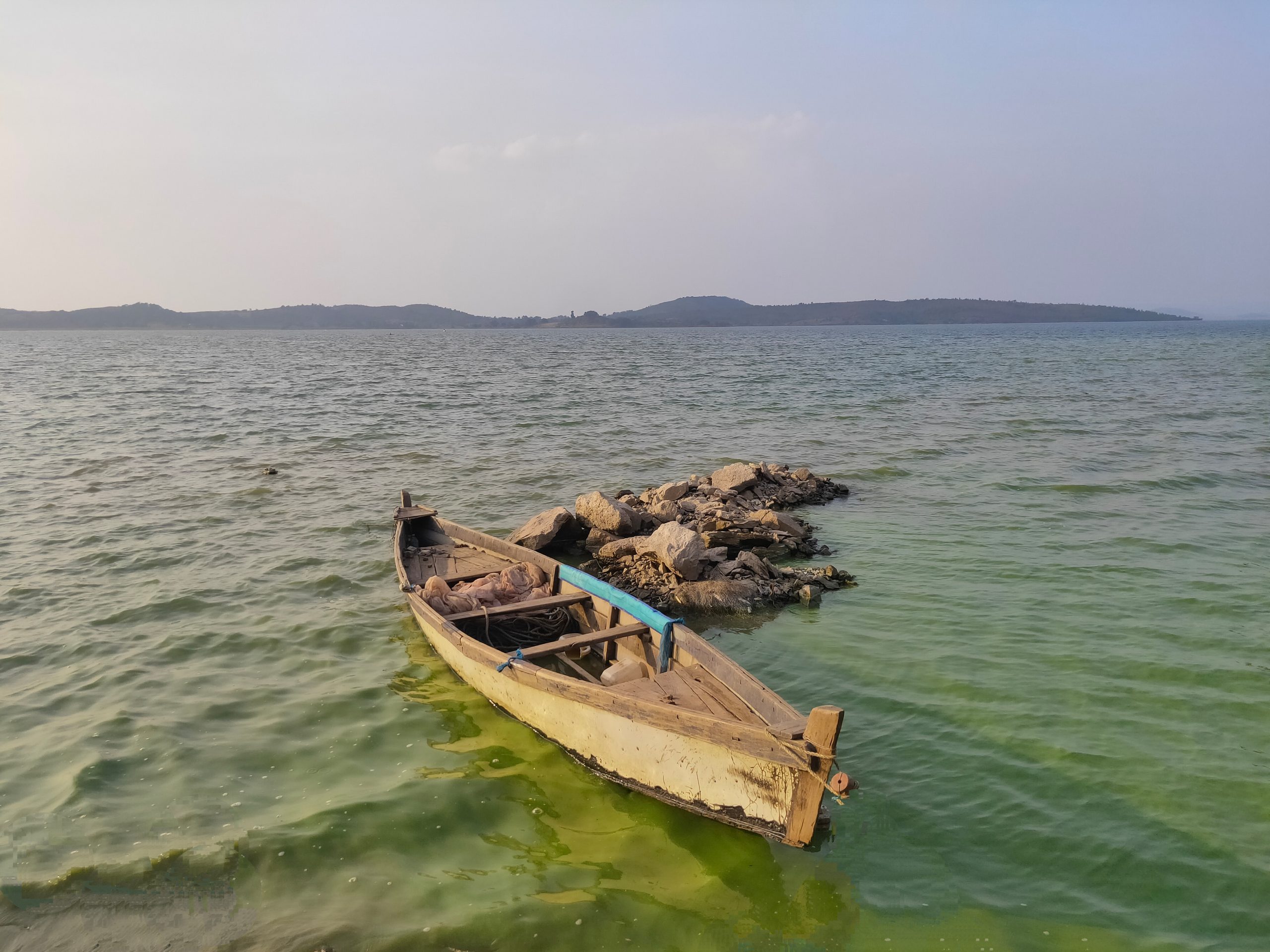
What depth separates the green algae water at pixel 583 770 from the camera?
18.1ft

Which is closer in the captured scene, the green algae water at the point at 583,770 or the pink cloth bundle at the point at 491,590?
the green algae water at the point at 583,770

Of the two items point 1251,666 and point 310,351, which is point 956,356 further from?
point 310,351

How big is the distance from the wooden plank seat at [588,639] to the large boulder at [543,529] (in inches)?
191

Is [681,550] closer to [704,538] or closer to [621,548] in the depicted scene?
[621,548]

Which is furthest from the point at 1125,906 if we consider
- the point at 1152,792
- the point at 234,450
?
the point at 234,450

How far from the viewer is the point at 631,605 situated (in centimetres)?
873

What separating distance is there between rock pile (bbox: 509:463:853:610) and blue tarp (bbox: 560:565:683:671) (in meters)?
1.67

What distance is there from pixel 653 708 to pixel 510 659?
207 centimetres

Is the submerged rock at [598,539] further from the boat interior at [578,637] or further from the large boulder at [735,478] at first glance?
the large boulder at [735,478]

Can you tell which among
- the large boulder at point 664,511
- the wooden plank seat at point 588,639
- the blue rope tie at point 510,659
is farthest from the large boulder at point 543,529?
the blue rope tie at point 510,659

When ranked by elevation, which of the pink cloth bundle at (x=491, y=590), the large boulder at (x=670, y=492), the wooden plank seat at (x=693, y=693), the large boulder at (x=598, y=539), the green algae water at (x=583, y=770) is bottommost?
the green algae water at (x=583, y=770)

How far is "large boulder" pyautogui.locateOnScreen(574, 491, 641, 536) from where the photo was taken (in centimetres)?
1352

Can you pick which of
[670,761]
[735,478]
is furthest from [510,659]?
[735,478]

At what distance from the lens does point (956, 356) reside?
6875 centimetres
